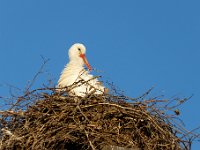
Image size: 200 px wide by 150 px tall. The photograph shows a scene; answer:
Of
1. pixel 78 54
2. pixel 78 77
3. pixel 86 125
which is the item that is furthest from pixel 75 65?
pixel 86 125

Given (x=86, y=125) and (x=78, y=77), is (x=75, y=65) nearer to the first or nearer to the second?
(x=78, y=77)

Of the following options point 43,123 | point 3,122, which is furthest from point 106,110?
point 3,122

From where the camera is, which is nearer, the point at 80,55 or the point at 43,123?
the point at 43,123

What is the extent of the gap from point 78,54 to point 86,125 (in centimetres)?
271

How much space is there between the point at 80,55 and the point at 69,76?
1033 mm

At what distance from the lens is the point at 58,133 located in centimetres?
429

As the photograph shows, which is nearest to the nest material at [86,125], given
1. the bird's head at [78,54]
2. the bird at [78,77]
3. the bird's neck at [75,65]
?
the bird at [78,77]

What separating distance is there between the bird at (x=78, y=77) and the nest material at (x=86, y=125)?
0.78ft

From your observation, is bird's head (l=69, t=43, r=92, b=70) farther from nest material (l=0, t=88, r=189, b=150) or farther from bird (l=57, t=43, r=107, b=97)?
nest material (l=0, t=88, r=189, b=150)

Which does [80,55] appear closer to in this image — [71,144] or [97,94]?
[97,94]

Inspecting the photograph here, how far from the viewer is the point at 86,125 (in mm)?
4418

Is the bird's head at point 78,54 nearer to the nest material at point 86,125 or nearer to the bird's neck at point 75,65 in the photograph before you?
the bird's neck at point 75,65

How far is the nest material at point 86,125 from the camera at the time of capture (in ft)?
14.1

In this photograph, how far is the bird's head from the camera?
690 cm
